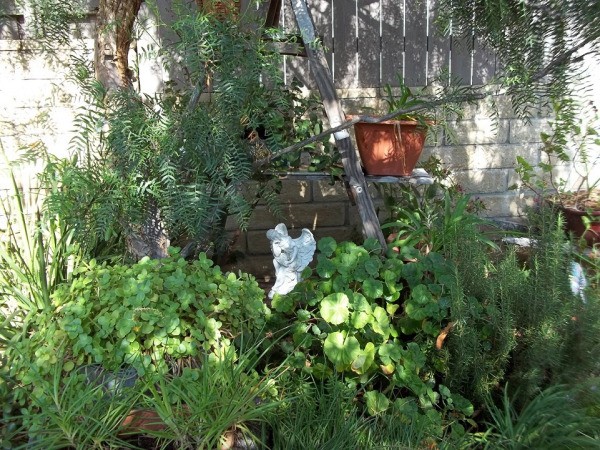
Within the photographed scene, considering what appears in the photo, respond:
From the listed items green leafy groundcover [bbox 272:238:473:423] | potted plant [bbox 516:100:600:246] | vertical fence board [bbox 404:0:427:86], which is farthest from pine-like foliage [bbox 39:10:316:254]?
potted plant [bbox 516:100:600:246]

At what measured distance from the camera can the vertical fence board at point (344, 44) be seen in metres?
4.18

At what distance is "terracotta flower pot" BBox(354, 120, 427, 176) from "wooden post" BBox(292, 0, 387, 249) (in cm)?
23

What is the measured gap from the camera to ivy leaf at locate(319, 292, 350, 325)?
8.36 feet

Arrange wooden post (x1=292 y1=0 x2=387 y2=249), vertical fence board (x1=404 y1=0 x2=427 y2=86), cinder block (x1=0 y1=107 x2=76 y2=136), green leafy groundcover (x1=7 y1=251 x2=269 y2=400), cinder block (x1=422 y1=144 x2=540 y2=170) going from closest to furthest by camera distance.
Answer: green leafy groundcover (x1=7 y1=251 x2=269 y2=400) < wooden post (x1=292 y1=0 x2=387 y2=249) < cinder block (x1=0 y1=107 x2=76 y2=136) < vertical fence board (x1=404 y1=0 x2=427 y2=86) < cinder block (x1=422 y1=144 x2=540 y2=170)

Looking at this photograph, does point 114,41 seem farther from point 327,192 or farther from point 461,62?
point 461,62

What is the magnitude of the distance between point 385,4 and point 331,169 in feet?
4.92

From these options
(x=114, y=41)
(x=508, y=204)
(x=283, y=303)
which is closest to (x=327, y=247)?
(x=283, y=303)

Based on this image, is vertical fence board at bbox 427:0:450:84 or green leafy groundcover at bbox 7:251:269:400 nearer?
green leafy groundcover at bbox 7:251:269:400

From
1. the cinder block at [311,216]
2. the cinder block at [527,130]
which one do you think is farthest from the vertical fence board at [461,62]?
the cinder block at [311,216]

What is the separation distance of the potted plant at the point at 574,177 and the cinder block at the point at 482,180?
14 centimetres

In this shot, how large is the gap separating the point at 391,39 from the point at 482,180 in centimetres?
124

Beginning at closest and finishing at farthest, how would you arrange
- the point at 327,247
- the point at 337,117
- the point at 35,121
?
the point at 327,247
the point at 337,117
the point at 35,121

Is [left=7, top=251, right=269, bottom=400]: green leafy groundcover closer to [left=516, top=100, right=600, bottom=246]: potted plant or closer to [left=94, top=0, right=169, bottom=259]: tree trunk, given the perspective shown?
[left=94, top=0, right=169, bottom=259]: tree trunk

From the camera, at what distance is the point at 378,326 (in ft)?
8.50
